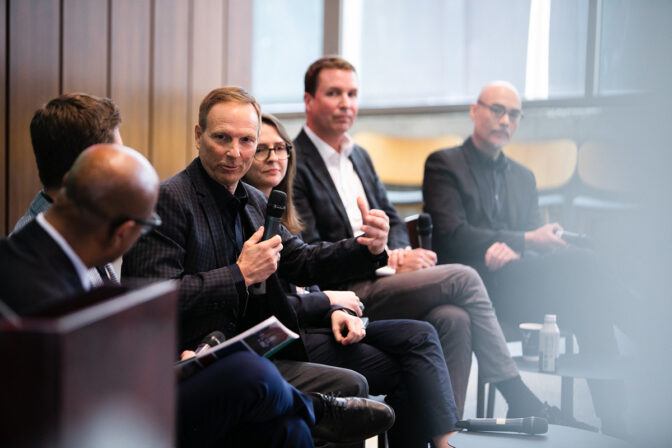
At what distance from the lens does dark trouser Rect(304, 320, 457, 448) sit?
226 cm

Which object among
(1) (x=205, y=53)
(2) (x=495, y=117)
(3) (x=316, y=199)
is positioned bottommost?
(3) (x=316, y=199)

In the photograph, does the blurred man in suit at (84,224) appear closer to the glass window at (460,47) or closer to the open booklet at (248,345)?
the open booklet at (248,345)

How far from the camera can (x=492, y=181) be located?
3410 millimetres

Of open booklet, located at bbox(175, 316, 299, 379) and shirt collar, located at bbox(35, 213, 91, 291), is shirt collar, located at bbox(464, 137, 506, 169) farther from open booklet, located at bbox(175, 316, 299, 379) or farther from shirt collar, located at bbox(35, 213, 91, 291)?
shirt collar, located at bbox(35, 213, 91, 291)

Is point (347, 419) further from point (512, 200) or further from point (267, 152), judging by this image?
point (512, 200)

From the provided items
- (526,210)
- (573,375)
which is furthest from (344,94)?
(573,375)

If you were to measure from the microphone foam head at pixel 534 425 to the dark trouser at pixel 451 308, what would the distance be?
2.15 ft

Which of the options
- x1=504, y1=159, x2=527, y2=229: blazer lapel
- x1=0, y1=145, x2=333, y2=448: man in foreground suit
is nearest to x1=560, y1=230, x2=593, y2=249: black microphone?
x1=504, y1=159, x2=527, y2=229: blazer lapel

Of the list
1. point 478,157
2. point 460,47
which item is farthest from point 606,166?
point 478,157

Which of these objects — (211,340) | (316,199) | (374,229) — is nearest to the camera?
(211,340)

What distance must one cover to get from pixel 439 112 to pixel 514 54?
0.65 m

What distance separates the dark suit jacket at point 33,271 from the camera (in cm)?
108

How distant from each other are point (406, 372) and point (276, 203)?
2.57ft

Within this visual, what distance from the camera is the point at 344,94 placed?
3.19m
